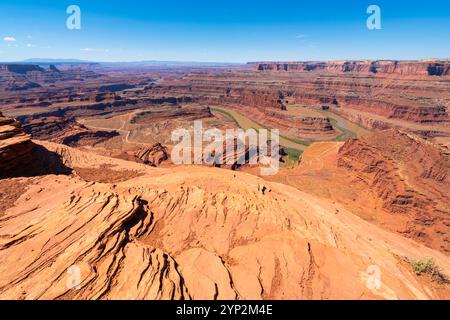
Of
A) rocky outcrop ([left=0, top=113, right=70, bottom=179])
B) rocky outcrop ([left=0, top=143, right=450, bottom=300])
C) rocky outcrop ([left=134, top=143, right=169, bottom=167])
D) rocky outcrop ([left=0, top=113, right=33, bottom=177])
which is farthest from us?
rocky outcrop ([left=134, top=143, right=169, bottom=167])

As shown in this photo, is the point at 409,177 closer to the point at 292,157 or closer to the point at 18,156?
the point at 292,157

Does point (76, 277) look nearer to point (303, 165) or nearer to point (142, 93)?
point (303, 165)

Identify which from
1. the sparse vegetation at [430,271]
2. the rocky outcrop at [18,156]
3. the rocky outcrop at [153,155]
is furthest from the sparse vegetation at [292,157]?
the rocky outcrop at [18,156]

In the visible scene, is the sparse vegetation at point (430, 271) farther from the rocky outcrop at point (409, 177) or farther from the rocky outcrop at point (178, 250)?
the rocky outcrop at point (409, 177)

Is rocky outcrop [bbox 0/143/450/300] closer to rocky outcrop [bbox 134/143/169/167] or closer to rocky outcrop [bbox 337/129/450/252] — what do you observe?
rocky outcrop [bbox 337/129/450/252]

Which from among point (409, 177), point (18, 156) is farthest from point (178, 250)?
point (409, 177)

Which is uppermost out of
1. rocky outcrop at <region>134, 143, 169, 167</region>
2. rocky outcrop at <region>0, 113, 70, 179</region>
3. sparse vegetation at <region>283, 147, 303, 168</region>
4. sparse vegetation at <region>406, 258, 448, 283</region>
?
rocky outcrop at <region>0, 113, 70, 179</region>

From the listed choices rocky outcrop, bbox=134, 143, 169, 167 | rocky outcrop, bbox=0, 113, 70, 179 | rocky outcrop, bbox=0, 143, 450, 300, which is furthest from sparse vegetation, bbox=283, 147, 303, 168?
rocky outcrop, bbox=0, 113, 70, 179

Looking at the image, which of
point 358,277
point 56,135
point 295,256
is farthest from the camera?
point 56,135

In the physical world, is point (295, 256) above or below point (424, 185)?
above

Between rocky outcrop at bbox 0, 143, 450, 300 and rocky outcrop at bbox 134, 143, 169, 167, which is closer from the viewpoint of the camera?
rocky outcrop at bbox 0, 143, 450, 300
